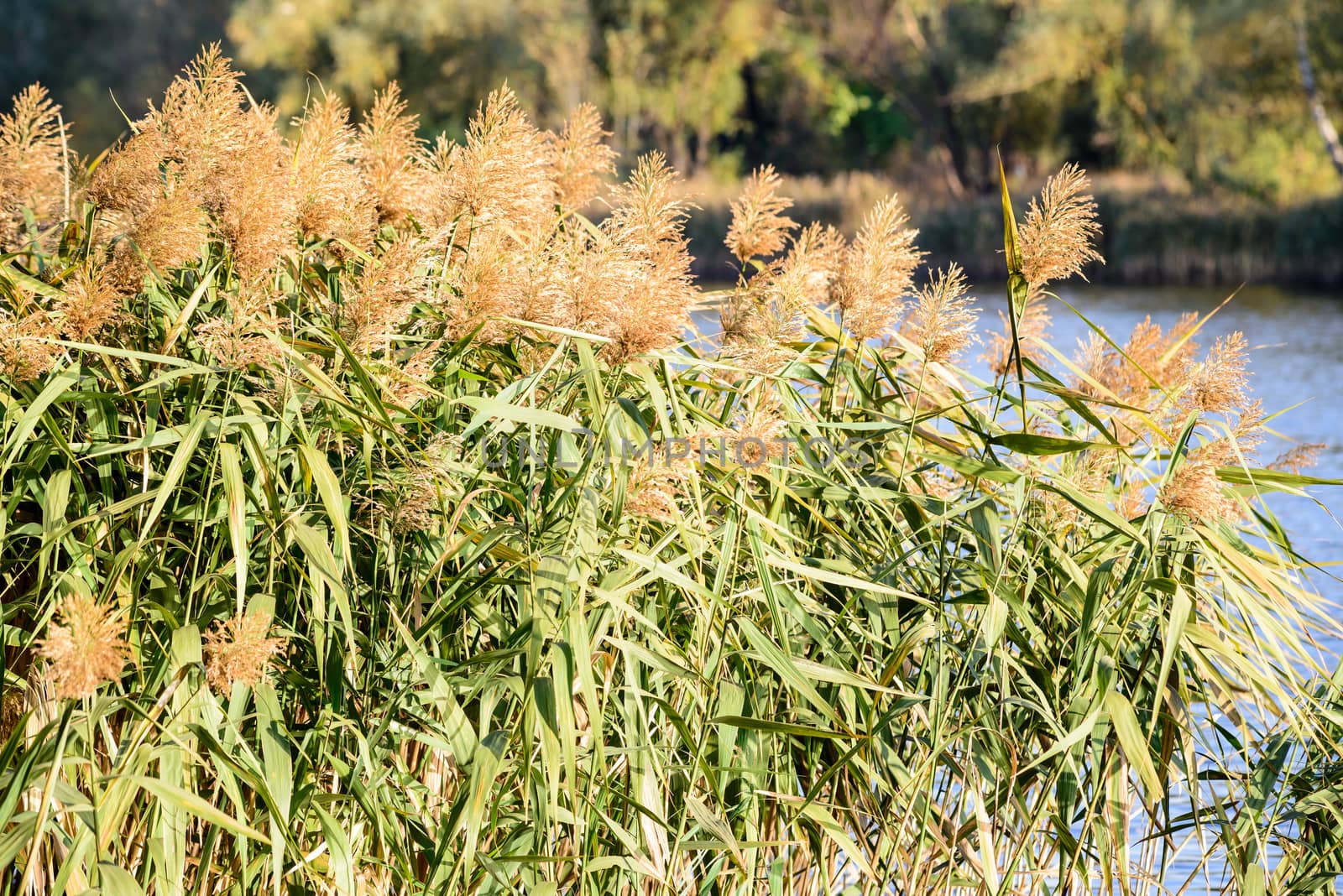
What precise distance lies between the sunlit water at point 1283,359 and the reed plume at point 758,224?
37 centimetres

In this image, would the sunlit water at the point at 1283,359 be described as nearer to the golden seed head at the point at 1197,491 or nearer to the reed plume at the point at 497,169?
the reed plume at the point at 497,169

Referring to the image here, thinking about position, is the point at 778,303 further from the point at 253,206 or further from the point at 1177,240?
the point at 1177,240

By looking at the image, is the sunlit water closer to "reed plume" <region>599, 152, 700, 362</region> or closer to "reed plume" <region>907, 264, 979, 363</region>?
"reed plume" <region>599, 152, 700, 362</region>

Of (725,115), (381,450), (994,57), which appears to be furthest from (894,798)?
(725,115)

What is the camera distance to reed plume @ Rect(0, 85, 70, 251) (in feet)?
10.0

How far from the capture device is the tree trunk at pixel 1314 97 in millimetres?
27891

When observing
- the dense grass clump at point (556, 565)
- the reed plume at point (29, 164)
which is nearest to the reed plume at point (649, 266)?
the dense grass clump at point (556, 565)

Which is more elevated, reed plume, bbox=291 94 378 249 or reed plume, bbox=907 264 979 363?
reed plume, bbox=291 94 378 249

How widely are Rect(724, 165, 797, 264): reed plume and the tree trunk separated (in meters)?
28.6

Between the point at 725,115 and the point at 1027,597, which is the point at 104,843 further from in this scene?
the point at 725,115

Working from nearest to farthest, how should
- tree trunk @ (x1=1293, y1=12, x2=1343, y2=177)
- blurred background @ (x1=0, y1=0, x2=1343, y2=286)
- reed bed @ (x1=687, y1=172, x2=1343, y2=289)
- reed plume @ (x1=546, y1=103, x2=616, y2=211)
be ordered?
reed plume @ (x1=546, y1=103, x2=616, y2=211) → reed bed @ (x1=687, y1=172, x2=1343, y2=289) → blurred background @ (x1=0, y1=0, x2=1343, y2=286) → tree trunk @ (x1=1293, y1=12, x2=1343, y2=177)

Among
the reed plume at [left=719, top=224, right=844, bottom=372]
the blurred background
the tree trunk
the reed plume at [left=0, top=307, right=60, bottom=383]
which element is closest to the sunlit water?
the reed plume at [left=719, top=224, right=844, bottom=372]

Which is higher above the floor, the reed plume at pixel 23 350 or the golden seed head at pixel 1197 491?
the reed plume at pixel 23 350

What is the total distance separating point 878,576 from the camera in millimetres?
2594
